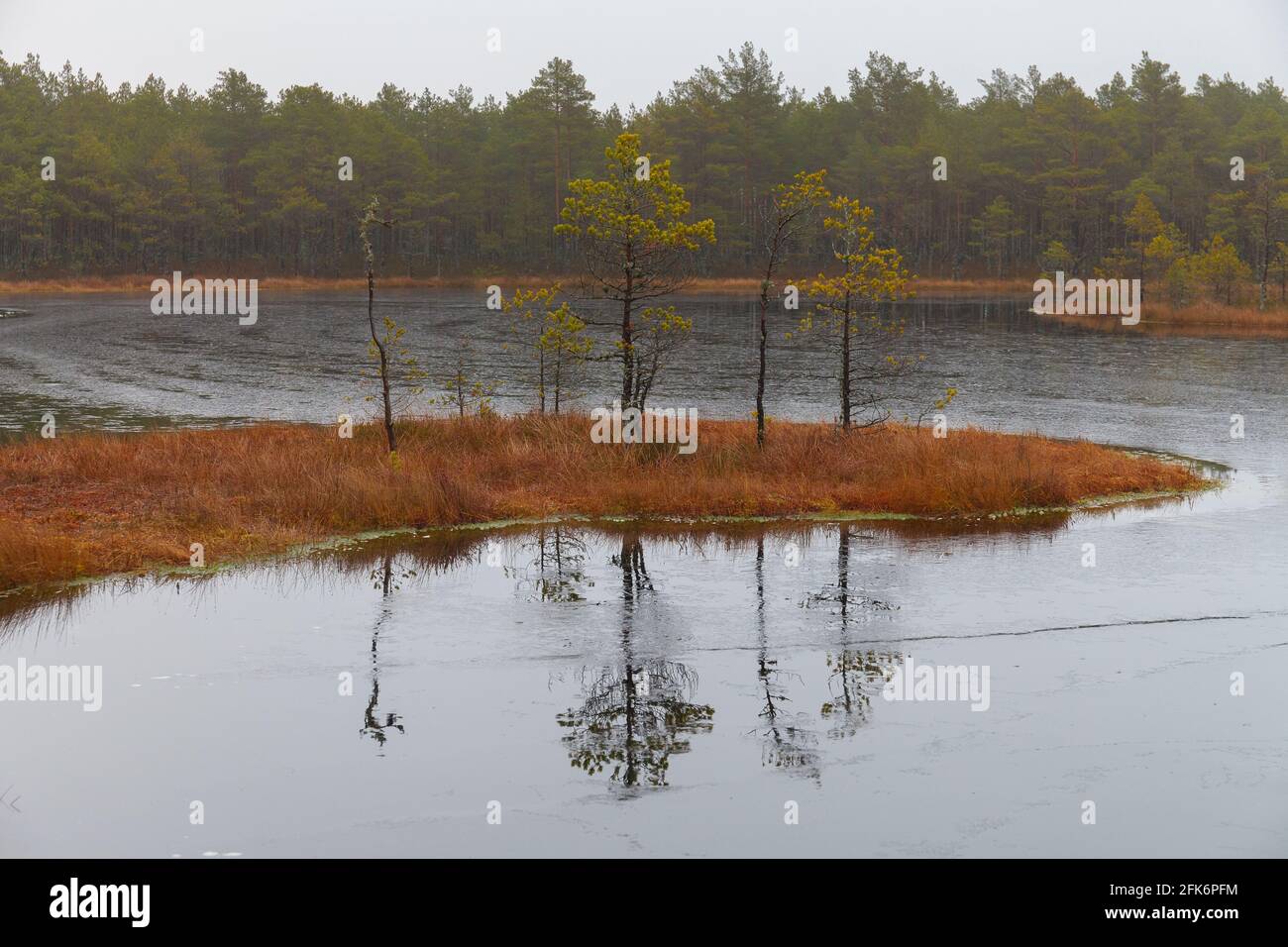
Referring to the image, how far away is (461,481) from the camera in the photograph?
818 inches

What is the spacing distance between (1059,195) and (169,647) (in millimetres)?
106033

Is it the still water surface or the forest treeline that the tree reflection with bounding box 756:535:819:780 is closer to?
the still water surface

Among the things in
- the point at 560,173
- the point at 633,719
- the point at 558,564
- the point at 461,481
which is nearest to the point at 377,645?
the point at 633,719

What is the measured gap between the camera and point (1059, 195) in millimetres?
109062

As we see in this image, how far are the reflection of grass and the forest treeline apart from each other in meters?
84.1

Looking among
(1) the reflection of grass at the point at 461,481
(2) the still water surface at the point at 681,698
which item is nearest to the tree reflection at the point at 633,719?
(2) the still water surface at the point at 681,698

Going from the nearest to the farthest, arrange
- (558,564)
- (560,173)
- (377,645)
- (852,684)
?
(852,684)
(377,645)
(558,564)
(560,173)

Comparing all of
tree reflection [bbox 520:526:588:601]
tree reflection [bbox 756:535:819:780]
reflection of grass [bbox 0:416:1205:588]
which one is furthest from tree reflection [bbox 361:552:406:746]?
tree reflection [bbox 756:535:819:780]

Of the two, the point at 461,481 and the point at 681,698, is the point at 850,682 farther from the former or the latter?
the point at 461,481

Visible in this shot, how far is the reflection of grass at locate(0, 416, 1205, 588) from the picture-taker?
18.2 meters

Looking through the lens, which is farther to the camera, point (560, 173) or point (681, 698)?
point (560, 173)

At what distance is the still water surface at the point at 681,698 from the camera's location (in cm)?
920

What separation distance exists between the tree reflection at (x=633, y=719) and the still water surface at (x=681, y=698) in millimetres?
35

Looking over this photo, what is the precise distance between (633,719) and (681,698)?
689 mm
